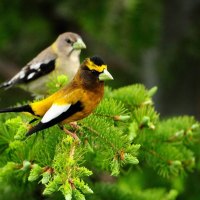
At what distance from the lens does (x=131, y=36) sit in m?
8.90

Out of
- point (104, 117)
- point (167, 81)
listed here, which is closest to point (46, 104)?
point (104, 117)

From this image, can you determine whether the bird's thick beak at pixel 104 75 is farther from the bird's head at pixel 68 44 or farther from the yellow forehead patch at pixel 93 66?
the bird's head at pixel 68 44

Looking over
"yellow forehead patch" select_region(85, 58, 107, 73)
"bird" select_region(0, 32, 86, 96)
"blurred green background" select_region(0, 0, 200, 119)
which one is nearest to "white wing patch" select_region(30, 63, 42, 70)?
"bird" select_region(0, 32, 86, 96)

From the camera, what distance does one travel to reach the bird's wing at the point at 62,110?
12.6 ft

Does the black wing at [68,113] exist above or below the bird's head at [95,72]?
below

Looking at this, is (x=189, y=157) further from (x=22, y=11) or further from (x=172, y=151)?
(x=22, y=11)

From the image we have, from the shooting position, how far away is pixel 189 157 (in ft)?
15.2

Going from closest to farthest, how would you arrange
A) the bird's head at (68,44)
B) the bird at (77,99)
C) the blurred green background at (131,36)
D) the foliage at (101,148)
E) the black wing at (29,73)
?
the foliage at (101,148) < the bird at (77,99) < the black wing at (29,73) < the bird's head at (68,44) < the blurred green background at (131,36)

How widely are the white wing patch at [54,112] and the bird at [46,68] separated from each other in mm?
2259

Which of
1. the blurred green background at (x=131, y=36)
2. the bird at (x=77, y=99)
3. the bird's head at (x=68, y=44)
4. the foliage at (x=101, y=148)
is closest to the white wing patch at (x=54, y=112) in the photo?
the bird at (x=77, y=99)

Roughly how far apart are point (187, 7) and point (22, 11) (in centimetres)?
243

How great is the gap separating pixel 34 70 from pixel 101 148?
2.48 metres

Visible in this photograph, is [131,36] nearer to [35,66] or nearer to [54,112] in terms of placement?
[35,66]

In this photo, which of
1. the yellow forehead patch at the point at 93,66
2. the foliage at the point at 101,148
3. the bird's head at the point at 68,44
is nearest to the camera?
the foliage at the point at 101,148
